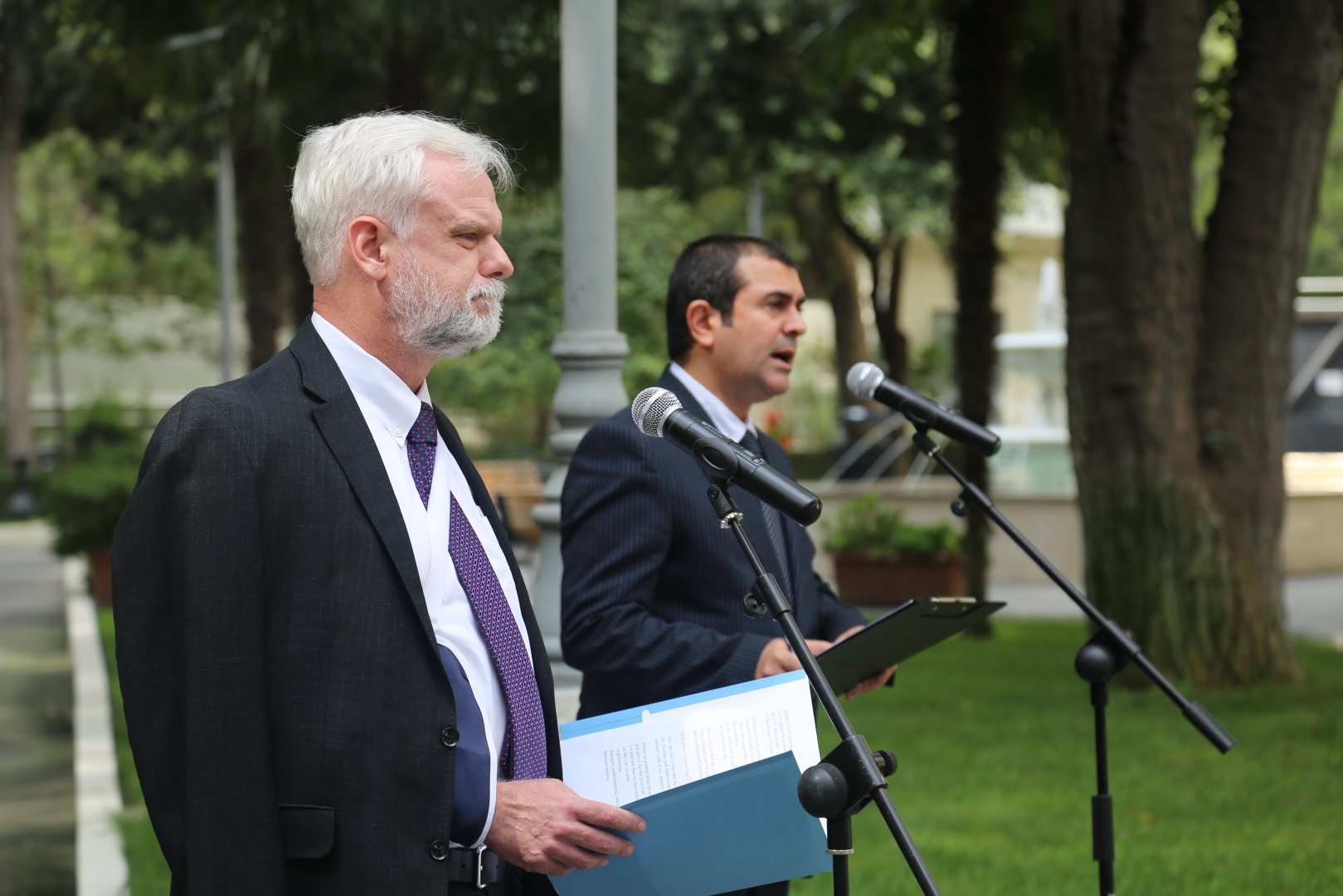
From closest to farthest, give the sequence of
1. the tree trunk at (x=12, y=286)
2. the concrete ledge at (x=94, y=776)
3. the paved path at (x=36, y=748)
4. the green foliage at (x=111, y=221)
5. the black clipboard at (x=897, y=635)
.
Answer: the black clipboard at (x=897, y=635)
the concrete ledge at (x=94, y=776)
the paved path at (x=36, y=748)
the tree trunk at (x=12, y=286)
the green foliage at (x=111, y=221)

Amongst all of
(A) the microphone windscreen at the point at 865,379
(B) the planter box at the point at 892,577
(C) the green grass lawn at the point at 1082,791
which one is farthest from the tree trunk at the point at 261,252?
(A) the microphone windscreen at the point at 865,379

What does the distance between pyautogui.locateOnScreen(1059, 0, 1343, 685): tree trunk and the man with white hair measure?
23.1 feet

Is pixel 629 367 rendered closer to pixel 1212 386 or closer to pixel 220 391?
pixel 1212 386

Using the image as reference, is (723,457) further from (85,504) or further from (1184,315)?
(85,504)

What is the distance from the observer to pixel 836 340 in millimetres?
28891

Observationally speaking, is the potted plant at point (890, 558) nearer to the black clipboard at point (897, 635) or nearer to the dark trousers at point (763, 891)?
the dark trousers at point (763, 891)

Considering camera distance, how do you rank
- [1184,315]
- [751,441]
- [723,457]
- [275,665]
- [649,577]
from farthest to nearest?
1. [1184,315]
2. [751,441]
3. [649,577]
4. [723,457]
5. [275,665]

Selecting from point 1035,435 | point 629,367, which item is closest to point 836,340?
point 629,367

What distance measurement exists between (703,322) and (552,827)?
166cm

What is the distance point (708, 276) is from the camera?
12.2 ft

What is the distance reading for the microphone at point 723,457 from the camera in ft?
8.57

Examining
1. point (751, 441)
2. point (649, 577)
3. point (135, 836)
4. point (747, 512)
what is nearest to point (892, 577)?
point (135, 836)

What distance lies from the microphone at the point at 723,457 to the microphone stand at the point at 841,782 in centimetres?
11

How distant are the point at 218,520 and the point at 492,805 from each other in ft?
1.93
